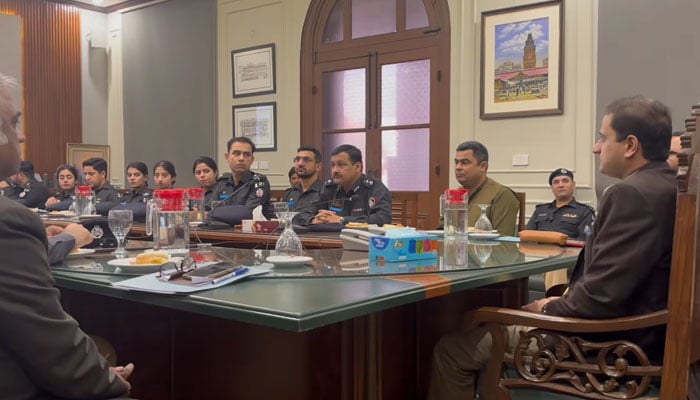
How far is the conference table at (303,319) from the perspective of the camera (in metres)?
1.40

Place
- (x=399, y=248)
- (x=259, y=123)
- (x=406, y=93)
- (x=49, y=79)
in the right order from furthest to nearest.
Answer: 1. (x=49, y=79)
2. (x=259, y=123)
3. (x=406, y=93)
4. (x=399, y=248)

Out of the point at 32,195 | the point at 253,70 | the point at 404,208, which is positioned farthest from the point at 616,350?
the point at 32,195

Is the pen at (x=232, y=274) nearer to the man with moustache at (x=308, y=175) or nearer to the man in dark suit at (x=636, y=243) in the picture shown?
the man in dark suit at (x=636, y=243)

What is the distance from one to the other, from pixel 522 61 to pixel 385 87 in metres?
1.45

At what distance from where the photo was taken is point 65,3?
330 inches

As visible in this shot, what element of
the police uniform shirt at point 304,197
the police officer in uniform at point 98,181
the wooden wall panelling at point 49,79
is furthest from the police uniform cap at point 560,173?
the wooden wall panelling at point 49,79

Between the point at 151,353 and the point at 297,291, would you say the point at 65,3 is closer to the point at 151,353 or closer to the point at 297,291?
the point at 151,353

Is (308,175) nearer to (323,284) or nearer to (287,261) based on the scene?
(287,261)

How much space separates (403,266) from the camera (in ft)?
6.08

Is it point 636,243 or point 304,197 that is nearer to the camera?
point 636,243

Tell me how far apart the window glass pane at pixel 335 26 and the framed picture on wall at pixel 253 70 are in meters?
0.70

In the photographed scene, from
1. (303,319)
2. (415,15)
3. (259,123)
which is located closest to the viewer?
(303,319)

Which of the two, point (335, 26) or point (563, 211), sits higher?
point (335, 26)

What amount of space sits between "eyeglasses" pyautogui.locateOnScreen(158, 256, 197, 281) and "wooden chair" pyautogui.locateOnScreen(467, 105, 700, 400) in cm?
74
